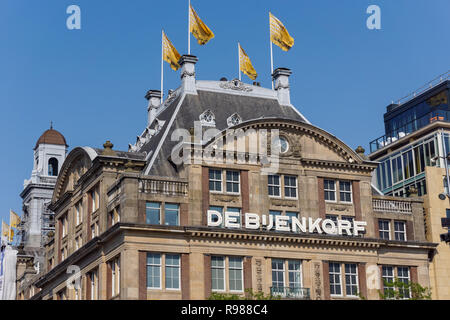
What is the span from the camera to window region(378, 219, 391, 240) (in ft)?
229

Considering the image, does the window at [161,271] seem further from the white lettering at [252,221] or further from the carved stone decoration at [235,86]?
the carved stone decoration at [235,86]

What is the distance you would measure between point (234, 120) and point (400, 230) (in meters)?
16.0

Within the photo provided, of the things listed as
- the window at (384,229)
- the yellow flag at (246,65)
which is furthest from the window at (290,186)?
the yellow flag at (246,65)

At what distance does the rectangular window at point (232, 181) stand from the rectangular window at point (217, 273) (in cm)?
543

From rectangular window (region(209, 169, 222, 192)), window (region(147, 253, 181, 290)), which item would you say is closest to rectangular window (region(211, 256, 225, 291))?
window (region(147, 253, 181, 290))

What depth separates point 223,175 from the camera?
6550cm

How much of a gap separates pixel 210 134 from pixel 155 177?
611 cm

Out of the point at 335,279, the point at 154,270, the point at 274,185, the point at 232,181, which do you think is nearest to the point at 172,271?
the point at 154,270

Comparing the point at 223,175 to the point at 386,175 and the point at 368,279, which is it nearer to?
the point at 368,279

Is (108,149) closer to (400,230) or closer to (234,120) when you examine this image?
(234,120)

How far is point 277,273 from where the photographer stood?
64688 millimetres

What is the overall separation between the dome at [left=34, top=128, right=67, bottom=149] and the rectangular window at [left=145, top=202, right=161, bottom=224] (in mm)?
60128

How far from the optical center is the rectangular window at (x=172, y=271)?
61281mm
